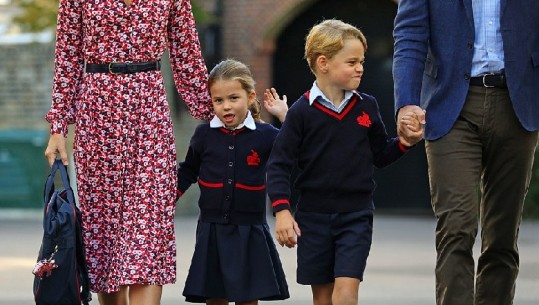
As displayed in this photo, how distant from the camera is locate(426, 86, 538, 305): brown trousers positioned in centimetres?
541

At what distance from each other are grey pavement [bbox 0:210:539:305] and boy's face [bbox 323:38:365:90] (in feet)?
8.74

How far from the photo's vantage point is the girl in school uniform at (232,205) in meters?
5.78

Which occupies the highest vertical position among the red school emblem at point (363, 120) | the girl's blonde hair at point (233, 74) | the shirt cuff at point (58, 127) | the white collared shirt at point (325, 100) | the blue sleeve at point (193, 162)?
the girl's blonde hair at point (233, 74)

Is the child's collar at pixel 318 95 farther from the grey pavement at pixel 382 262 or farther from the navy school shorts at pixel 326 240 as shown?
the grey pavement at pixel 382 262

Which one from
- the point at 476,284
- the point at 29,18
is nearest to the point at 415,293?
the point at 476,284

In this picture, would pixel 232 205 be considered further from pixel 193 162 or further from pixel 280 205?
pixel 280 205

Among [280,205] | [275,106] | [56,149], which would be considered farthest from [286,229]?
[56,149]

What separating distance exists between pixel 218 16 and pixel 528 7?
431 inches

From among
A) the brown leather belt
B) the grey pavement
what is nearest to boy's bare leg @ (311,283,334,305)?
the brown leather belt

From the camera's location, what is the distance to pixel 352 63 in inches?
221

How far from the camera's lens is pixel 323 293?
5.65 metres

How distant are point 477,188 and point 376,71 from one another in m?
10.4

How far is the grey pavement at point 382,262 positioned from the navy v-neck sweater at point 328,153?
2490 millimetres

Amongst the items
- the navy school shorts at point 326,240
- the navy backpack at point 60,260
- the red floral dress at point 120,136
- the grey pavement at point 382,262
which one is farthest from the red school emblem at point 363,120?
the grey pavement at point 382,262
